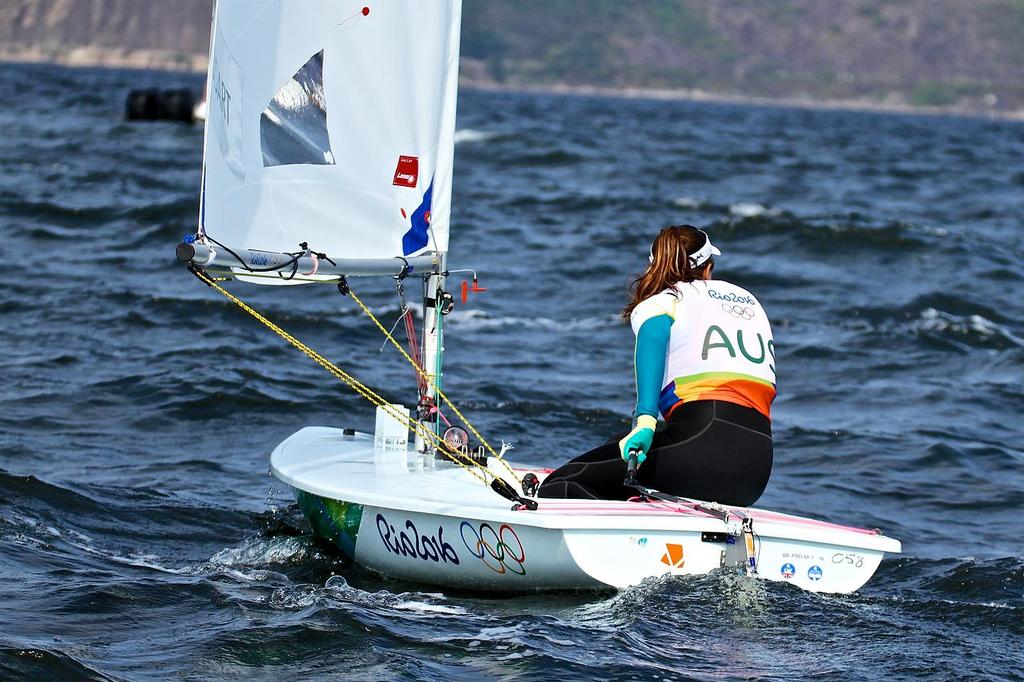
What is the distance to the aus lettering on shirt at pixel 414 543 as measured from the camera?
5.99 metres

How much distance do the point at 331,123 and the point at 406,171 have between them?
0.42m

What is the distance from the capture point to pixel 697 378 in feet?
19.2

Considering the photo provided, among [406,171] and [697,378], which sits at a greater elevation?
[406,171]

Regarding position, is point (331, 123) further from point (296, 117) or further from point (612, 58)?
point (612, 58)

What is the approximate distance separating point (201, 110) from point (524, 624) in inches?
1457

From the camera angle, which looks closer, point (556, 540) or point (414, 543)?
point (556, 540)

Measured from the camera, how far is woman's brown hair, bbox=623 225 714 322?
5895mm

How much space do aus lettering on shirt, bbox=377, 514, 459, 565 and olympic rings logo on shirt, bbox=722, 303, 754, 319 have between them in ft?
4.71

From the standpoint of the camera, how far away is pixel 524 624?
5.70 meters

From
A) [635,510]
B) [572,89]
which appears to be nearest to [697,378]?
[635,510]

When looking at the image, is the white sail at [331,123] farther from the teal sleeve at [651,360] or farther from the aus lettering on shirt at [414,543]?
the teal sleeve at [651,360]

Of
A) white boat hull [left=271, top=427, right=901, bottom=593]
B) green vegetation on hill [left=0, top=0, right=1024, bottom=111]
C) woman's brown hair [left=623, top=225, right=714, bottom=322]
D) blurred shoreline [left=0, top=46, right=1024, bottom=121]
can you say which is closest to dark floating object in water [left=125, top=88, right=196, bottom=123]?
white boat hull [left=271, top=427, right=901, bottom=593]

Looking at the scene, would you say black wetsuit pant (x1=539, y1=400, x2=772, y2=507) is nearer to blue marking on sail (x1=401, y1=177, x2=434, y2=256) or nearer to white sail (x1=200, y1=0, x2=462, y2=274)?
blue marking on sail (x1=401, y1=177, x2=434, y2=256)

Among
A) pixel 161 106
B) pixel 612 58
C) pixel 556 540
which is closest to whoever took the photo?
pixel 556 540
